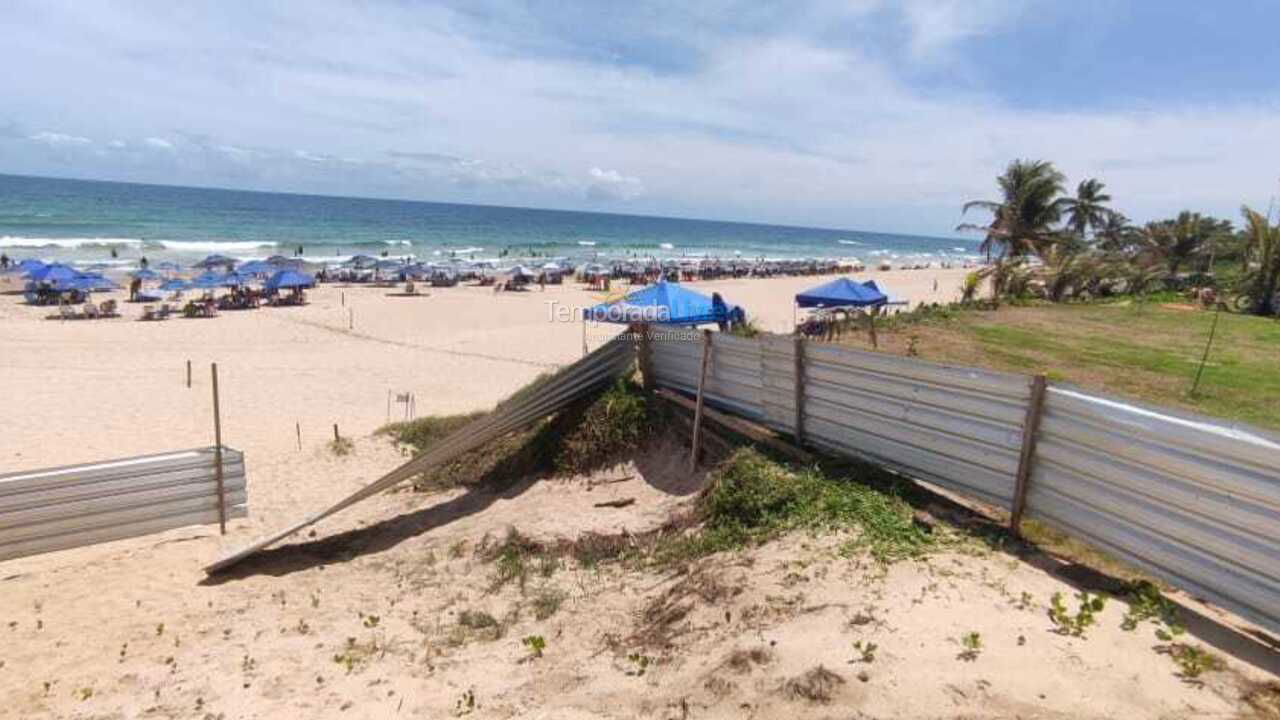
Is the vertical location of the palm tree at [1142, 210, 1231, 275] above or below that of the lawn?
above

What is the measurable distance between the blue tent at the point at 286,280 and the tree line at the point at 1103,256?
2443 centimetres

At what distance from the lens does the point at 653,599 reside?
16.6 ft

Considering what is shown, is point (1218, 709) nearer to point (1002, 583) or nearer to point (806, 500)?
point (1002, 583)

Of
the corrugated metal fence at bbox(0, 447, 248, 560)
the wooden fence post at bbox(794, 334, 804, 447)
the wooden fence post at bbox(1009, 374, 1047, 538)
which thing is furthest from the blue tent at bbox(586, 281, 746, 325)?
the wooden fence post at bbox(1009, 374, 1047, 538)

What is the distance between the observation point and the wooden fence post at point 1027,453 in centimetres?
467

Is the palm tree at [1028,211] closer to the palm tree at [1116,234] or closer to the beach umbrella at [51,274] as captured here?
the palm tree at [1116,234]

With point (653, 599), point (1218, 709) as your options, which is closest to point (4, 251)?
point (653, 599)

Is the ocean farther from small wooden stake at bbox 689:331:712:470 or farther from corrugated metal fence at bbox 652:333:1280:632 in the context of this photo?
corrugated metal fence at bbox 652:333:1280:632

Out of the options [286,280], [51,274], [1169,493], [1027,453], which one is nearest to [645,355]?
[1027,453]

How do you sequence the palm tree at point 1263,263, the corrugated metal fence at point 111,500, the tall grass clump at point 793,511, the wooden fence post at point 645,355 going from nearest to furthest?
the tall grass clump at point 793,511 < the corrugated metal fence at point 111,500 < the wooden fence post at point 645,355 < the palm tree at point 1263,263

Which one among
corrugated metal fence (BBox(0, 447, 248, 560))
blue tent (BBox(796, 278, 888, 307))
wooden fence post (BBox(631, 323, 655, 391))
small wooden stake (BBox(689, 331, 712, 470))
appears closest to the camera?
corrugated metal fence (BBox(0, 447, 248, 560))

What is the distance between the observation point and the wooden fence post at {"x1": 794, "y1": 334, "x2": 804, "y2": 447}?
6.47m

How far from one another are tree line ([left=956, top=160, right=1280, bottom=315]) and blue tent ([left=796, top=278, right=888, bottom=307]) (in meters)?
A: 12.0

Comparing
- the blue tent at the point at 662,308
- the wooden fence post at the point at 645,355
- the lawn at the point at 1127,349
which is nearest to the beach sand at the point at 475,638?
the wooden fence post at the point at 645,355
